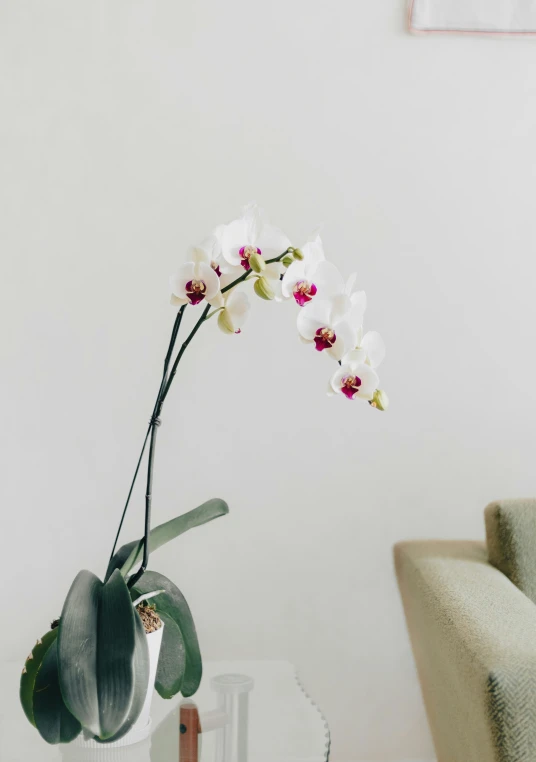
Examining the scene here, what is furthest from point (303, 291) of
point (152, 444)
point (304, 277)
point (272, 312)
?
point (272, 312)

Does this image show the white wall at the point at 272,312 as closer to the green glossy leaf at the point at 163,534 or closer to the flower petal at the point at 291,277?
the green glossy leaf at the point at 163,534

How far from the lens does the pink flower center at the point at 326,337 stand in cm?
87

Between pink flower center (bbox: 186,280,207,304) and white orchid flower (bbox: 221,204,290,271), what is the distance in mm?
45

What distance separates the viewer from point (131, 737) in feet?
3.10

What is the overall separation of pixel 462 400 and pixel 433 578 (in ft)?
1.68

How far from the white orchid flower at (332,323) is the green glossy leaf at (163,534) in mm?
346

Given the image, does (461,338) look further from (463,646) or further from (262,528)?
(463,646)

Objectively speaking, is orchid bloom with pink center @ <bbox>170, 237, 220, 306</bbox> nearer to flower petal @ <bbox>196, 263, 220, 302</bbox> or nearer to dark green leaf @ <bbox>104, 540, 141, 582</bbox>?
flower petal @ <bbox>196, 263, 220, 302</bbox>

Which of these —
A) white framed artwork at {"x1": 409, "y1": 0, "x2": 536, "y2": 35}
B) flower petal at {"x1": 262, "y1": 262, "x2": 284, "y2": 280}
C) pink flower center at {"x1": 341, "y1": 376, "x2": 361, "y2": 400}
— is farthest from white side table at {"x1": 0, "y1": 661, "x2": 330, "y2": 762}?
white framed artwork at {"x1": 409, "y1": 0, "x2": 536, "y2": 35}

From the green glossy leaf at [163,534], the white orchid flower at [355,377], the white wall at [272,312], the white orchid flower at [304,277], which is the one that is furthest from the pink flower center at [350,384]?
the white wall at [272,312]

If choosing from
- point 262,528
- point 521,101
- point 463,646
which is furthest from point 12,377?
point 521,101

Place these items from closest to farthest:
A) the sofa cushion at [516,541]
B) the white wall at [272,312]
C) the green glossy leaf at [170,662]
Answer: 1. the green glossy leaf at [170,662]
2. the sofa cushion at [516,541]
3. the white wall at [272,312]

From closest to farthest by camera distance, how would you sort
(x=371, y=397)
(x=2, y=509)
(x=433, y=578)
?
1. (x=371, y=397)
2. (x=433, y=578)
3. (x=2, y=509)

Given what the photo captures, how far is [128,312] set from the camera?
Answer: 5.04 ft
